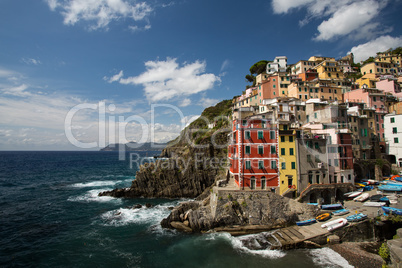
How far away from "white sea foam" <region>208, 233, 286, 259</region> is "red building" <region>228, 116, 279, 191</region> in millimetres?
8266

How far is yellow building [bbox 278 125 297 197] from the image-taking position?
3538 cm

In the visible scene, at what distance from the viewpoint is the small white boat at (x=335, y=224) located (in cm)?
2789

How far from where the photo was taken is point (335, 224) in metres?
28.3

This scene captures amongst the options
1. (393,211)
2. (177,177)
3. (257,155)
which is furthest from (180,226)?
(393,211)

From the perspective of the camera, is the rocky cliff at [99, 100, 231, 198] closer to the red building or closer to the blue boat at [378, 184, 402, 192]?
the red building

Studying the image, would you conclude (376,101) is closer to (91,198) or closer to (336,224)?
(336,224)

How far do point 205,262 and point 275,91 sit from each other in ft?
180

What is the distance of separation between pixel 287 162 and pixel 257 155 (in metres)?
5.47

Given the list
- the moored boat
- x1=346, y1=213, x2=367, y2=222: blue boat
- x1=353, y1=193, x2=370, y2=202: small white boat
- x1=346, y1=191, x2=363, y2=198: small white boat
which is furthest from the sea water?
x1=346, y1=191, x2=363, y2=198: small white boat

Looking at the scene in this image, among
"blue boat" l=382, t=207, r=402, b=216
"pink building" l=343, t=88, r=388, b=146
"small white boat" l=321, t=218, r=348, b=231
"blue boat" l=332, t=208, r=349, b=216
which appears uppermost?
"pink building" l=343, t=88, r=388, b=146

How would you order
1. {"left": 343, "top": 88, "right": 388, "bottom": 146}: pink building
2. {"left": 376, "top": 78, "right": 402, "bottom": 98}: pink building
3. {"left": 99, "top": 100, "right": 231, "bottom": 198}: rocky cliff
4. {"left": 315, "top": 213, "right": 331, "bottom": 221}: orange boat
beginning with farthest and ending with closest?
{"left": 376, "top": 78, "right": 402, "bottom": 98}: pink building → {"left": 99, "top": 100, "right": 231, "bottom": 198}: rocky cliff → {"left": 343, "top": 88, "right": 388, "bottom": 146}: pink building → {"left": 315, "top": 213, "right": 331, "bottom": 221}: orange boat

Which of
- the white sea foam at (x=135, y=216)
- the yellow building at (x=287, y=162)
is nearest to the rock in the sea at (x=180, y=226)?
the white sea foam at (x=135, y=216)

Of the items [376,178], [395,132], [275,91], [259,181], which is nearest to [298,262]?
[259,181]

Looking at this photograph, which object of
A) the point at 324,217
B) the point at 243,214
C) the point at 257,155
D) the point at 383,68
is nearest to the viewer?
the point at 324,217
